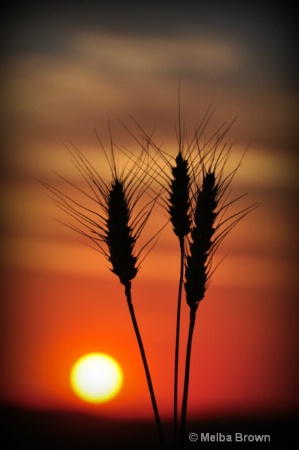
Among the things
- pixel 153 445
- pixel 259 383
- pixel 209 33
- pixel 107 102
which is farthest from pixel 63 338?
pixel 209 33

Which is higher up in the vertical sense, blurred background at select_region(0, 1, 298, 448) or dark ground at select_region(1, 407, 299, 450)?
blurred background at select_region(0, 1, 298, 448)

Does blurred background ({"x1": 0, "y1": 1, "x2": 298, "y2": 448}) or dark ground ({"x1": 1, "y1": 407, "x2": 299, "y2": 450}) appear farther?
blurred background ({"x1": 0, "y1": 1, "x2": 298, "y2": 448})

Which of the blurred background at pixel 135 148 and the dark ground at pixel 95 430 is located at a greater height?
the blurred background at pixel 135 148

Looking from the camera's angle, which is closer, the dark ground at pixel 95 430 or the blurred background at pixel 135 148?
the dark ground at pixel 95 430

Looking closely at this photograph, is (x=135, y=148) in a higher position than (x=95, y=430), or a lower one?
higher
